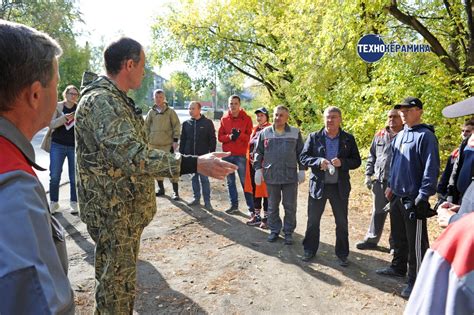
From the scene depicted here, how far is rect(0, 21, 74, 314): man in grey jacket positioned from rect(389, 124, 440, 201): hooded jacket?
12.1 feet

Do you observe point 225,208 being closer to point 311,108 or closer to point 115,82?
point 115,82

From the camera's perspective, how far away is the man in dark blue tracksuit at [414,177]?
3879 mm

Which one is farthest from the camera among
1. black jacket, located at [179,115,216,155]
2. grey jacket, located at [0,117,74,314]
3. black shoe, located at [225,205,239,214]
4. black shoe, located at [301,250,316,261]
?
black jacket, located at [179,115,216,155]

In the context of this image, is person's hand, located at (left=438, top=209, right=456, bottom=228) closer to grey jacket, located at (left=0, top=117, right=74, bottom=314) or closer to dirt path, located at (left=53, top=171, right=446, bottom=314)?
dirt path, located at (left=53, top=171, right=446, bottom=314)

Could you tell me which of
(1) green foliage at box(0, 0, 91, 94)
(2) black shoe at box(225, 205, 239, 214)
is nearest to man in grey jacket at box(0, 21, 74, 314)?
(2) black shoe at box(225, 205, 239, 214)

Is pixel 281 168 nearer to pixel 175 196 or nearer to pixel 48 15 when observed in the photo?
pixel 175 196

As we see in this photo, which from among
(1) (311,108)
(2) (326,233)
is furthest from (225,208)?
(1) (311,108)

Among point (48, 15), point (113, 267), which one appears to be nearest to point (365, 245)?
point (113, 267)

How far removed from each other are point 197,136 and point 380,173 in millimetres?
3372

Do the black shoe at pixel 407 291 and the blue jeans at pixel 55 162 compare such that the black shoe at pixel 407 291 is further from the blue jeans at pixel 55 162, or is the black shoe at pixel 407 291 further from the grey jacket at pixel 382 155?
the blue jeans at pixel 55 162

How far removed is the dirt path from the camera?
377 cm

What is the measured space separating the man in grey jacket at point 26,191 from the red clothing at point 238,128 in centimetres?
577

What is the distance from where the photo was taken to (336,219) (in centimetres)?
493

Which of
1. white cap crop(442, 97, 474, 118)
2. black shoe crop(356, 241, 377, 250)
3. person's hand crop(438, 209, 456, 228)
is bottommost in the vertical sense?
black shoe crop(356, 241, 377, 250)
